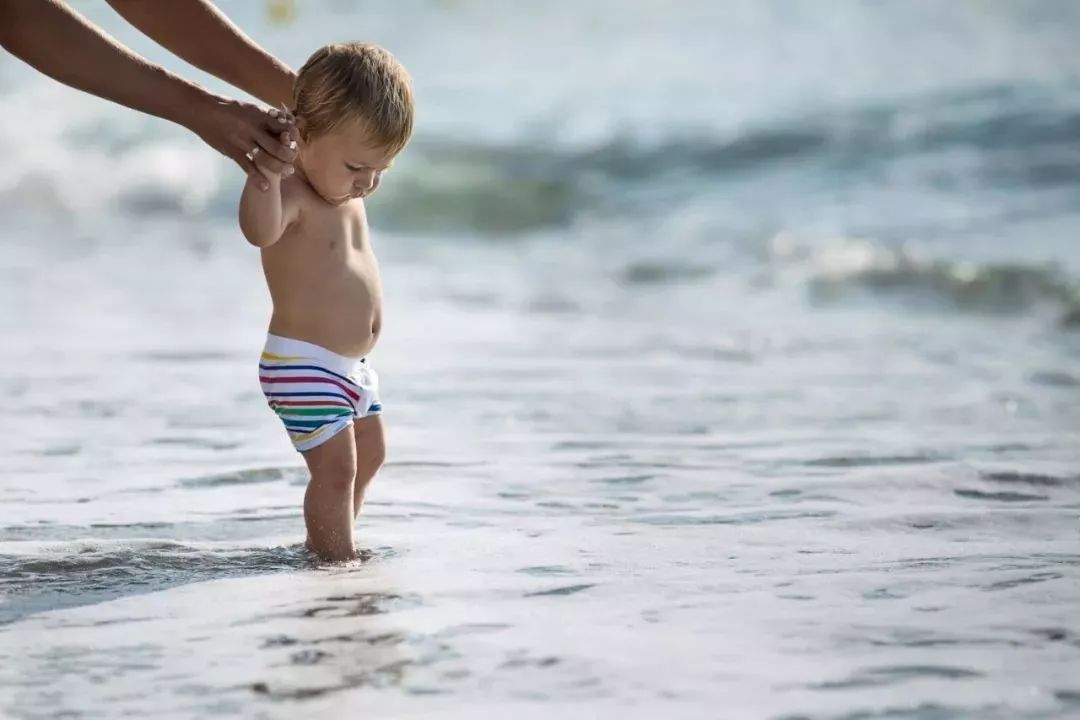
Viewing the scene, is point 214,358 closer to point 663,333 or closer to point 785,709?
point 663,333

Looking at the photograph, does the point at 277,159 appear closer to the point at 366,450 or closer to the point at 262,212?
the point at 262,212

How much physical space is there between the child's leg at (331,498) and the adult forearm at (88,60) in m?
0.78

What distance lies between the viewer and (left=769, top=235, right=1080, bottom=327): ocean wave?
27.2 feet

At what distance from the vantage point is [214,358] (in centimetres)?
620

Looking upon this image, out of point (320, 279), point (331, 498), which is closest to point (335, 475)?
point (331, 498)

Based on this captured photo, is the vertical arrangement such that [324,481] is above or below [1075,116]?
below

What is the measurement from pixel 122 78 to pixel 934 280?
6685 millimetres

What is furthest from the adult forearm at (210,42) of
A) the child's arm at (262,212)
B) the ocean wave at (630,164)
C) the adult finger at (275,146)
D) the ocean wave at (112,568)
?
the ocean wave at (630,164)

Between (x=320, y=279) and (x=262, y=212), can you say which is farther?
(x=320, y=279)

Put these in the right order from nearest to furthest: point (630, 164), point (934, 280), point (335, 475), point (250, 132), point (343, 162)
Result: point (250, 132)
point (343, 162)
point (335, 475)
point (934, 280)
point (630, 164)

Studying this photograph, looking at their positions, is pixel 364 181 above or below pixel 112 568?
above

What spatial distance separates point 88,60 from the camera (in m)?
3.08

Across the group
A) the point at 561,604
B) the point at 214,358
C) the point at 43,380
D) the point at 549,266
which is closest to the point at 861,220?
the point at 549,266

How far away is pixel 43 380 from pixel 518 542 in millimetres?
2678
